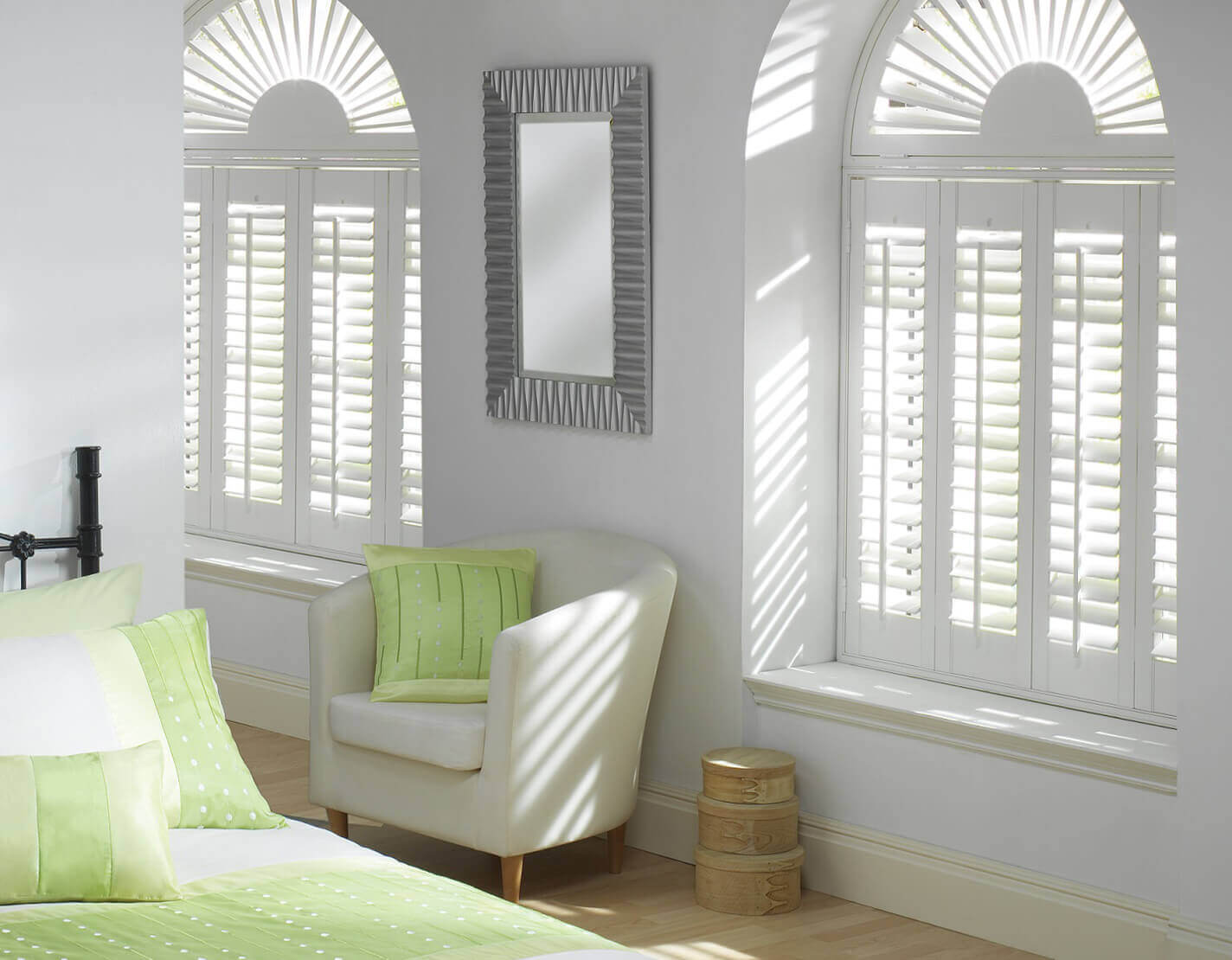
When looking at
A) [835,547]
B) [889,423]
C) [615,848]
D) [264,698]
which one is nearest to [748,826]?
[615,848]

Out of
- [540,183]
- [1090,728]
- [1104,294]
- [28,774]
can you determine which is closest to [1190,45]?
[1104,294]

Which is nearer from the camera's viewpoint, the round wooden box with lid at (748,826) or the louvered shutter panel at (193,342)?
the round wooden box with lid at (748,826)

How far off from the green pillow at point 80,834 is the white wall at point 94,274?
2.82 ft

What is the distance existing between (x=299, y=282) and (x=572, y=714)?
2418mm

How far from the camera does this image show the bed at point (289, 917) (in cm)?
247

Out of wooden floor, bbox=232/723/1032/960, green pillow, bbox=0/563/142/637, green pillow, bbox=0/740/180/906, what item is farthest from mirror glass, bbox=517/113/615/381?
green pillow, bbox=0/740/180/906

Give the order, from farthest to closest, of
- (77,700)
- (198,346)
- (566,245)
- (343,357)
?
1. (198,346)
2. (343,357)
3. (566,245)
4. (77,700)

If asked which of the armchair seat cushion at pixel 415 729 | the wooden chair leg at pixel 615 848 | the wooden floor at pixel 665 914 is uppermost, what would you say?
the armchair seat cushion at pixel 415 729

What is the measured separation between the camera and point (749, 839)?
4.22 m

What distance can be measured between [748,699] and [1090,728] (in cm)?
93

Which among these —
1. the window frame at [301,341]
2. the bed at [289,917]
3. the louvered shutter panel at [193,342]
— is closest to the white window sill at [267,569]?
the window frame at [301,341]

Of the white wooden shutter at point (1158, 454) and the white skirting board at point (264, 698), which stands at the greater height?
the white wooden shutter at point (1158, 454)

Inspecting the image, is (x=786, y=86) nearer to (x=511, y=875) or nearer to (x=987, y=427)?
(x=987, y=427)

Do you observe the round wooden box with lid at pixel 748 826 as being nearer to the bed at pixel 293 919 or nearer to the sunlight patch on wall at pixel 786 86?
Answer: the bed at pixel 293 919
